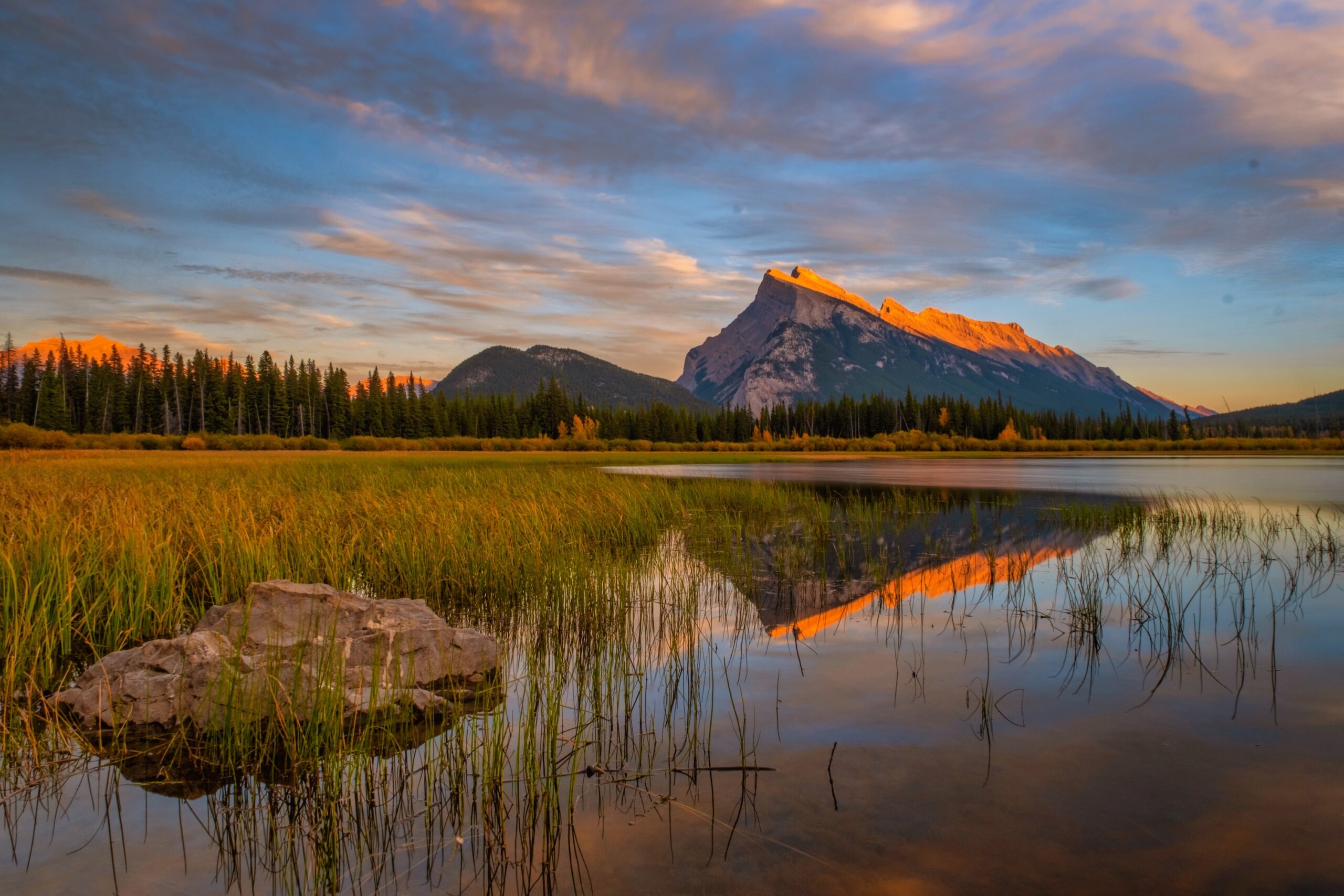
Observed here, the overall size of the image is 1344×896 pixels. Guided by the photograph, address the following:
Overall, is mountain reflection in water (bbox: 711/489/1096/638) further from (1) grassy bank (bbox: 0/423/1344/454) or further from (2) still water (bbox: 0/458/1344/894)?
(1) grassy bank (bbox: 0/423/1344/454)

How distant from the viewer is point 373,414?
11200 centimetres

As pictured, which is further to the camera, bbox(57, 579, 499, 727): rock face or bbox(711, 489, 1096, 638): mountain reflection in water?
bbox(711, 489, 1096, 638): mountain reflection in water

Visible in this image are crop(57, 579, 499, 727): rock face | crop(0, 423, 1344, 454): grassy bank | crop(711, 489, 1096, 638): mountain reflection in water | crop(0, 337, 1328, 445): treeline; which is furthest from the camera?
crop(0, 337, 1328, 445): treeline

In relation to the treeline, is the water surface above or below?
below

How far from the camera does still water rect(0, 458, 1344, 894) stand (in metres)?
3.62

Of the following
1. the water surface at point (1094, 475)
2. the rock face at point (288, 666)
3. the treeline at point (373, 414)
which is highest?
the treeline at point (373, 414)

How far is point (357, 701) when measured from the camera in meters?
4.76

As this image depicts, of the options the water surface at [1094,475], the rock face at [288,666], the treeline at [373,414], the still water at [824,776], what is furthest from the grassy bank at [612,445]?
the still water at [824,776]

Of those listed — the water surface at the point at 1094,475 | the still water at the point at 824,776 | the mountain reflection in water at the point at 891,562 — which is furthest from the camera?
the water surface at the point at 1094,475

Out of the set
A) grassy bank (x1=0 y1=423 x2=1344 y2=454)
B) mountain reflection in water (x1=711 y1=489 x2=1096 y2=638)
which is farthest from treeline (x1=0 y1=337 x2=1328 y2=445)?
mountain reflection in water (x1=711 y1=489 x2=1096 y2=638)

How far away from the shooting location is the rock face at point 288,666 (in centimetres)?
474

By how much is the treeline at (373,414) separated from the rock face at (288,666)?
7780 cm

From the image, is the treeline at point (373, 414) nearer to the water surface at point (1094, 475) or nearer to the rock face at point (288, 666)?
the water surface at point (1094, 475)

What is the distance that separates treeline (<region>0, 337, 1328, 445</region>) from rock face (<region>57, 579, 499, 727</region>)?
7780 centimetres
